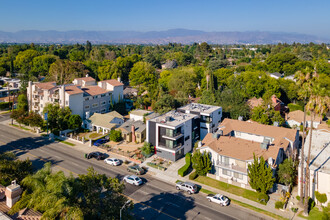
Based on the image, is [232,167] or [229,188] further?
[232,167]

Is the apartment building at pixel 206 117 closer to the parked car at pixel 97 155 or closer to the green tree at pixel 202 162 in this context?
the green tree at pixel 202 162

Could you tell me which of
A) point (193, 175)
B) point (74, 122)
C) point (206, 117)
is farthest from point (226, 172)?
point (74, 122)

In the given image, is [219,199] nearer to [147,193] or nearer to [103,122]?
[147,193]

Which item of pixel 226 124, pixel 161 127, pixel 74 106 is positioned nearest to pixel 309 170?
pixel 226 124

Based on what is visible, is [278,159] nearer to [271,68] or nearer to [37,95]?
[37,95]

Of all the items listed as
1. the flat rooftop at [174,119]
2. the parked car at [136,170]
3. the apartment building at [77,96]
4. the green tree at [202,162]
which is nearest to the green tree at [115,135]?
the flat rooftop at [174,119]
